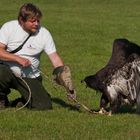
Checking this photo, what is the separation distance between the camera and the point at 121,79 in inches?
381

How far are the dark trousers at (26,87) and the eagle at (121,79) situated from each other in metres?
0.99

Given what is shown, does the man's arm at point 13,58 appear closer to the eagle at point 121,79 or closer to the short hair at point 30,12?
the short hair at point 30,12

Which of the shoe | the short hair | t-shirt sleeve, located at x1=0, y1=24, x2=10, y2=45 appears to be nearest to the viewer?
the short hair

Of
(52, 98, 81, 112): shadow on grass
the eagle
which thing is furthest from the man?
the eagle

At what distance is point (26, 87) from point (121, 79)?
1.65m

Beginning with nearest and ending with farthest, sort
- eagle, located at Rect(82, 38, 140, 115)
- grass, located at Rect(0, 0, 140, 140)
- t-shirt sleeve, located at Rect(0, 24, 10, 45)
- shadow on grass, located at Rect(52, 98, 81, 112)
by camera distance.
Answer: grass, located at Rect(0, 0, 140, 140), eagle, located at Rect(82, 38, 140, 115), t-shirt sleeve, located at Rect(0, 24, 10, 45), shadow on grass, located at Rect(52, 98, 81, 112)

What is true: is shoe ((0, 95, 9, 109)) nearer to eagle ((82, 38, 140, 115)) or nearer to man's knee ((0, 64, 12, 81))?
man's knee ((0, 64, 12, 81))

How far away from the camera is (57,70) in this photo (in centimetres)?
1019

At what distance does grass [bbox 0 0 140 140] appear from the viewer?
332 inches

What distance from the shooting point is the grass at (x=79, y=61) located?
332 inches

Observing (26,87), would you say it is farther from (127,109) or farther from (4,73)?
(127,109)

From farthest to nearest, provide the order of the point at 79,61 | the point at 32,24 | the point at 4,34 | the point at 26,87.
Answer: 1. the point at 79,61
2. the point at 26,87
3. the point at 4,34
4. the point at 32,24

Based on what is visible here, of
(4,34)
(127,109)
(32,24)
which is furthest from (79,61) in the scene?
(32,24)

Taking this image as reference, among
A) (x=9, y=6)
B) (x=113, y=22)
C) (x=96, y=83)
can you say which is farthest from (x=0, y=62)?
(x=9, y=6)
